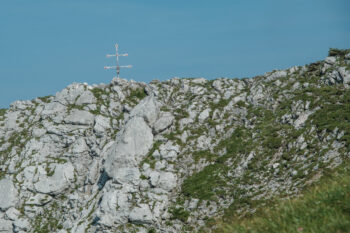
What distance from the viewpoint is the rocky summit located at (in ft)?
111

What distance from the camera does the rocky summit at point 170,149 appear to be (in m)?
33.7

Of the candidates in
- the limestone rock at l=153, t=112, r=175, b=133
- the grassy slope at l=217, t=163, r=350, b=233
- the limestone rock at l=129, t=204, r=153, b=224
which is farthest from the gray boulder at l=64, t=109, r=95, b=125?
the grassy slope at l=217, t=163, r=350, b=233

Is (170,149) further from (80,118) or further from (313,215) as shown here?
(313,215)

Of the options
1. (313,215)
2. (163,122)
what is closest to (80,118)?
(163,122)

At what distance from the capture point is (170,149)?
136 feet

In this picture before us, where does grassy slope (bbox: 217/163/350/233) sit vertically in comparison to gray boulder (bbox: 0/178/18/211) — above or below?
below

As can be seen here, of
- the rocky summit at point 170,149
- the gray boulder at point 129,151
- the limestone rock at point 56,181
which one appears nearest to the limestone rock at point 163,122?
the rocky summit at point 170,149

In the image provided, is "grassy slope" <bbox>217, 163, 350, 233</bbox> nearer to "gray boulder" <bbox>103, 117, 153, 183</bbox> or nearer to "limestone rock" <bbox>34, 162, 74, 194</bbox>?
"gray boulder" <bbox>103, 117, 153, 183</bbox>

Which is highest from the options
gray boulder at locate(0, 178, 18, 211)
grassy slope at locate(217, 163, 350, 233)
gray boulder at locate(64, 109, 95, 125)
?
gray boulder at locate(64, 109, 95, 125)

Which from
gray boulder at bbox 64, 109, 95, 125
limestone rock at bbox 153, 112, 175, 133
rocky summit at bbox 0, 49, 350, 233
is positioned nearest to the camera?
rocky summit at bbox 0, 49, 350, 233

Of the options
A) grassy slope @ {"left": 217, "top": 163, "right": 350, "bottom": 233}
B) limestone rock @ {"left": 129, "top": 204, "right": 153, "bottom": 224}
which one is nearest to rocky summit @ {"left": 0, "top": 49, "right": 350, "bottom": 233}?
limestone rock @ {"left": 129, "top": 204, "right": 153, "bottom": 224}

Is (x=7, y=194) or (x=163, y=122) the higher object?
(x=163, y=122)

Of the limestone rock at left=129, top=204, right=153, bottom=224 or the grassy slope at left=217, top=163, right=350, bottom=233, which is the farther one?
the limestone rock at left=129, top=204, right=153, bottom=224

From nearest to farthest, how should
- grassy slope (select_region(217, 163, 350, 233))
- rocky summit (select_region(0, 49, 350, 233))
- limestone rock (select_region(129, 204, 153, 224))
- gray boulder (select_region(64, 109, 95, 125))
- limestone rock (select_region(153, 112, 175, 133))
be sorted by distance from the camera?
grassy slope (select_region(217, 163, 350, 233)) < rocky summit (select_region(0, 49, 350, 233)) < limestone rock (select_region(129, 204, 153, 224)) < limestone rock (select_region(153, 112, 175, 133)) < gray boulder (select_region(64, 109, 95, 125))
